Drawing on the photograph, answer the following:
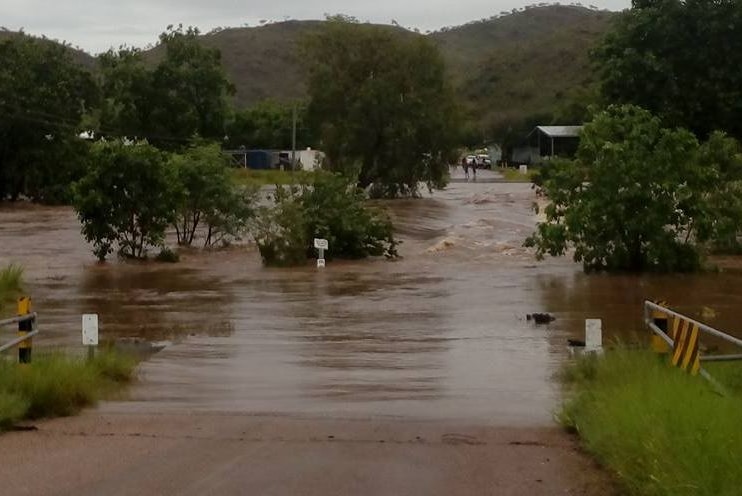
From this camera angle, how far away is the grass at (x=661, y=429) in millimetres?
5715

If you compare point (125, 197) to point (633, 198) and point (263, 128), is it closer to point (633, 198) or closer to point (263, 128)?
point (633, 198)

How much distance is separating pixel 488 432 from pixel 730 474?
137 inches

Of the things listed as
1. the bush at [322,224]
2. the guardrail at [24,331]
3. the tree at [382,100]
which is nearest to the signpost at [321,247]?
the bush at [322,224]

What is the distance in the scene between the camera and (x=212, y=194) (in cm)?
3300

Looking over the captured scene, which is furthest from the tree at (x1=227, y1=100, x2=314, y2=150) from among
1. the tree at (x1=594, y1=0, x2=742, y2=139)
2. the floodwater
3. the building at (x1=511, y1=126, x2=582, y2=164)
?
the tree at (x1=594, y1=0, x2=742, y2=139)

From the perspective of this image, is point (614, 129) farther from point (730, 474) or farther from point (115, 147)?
point (730, 474)

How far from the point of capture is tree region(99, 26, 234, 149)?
75438 mm

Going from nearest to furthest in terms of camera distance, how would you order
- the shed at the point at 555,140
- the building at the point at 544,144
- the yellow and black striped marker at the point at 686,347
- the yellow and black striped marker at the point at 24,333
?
the yellow and black striped marker at the point at 686,347, the yellow and black striped marker at the point at 24,333, the shed at the point at 555,140, the building at the point at 544,144

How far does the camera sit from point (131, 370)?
1234 centimetres

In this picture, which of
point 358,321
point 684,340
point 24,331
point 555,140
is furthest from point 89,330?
point 555,140

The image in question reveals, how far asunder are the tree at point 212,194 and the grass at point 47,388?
70.0 ft

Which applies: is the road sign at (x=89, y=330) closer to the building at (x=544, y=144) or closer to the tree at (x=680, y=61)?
the tree at (x=680, y=61)

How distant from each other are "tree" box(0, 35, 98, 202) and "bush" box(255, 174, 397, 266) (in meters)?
36.1

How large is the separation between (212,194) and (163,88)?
45.2 m
